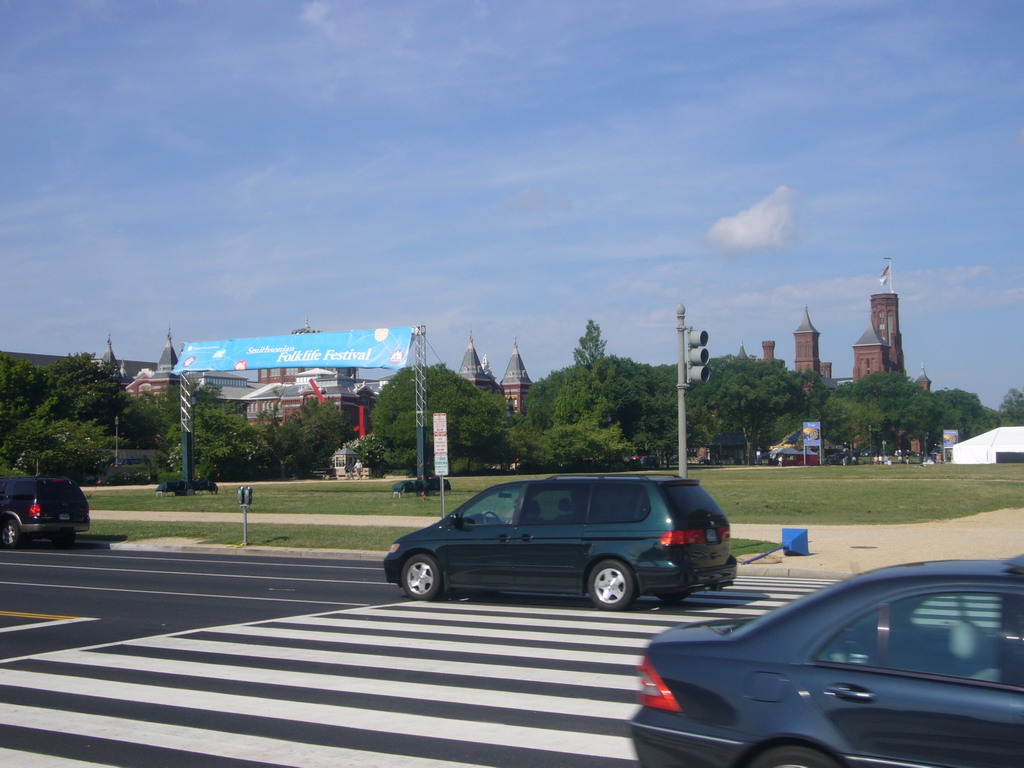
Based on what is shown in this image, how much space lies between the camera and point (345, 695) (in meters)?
8.07

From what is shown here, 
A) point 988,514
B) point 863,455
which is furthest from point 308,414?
point 863,455

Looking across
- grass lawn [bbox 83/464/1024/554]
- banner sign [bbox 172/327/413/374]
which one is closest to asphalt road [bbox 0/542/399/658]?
grass lawn [bbox 83/464/1024/554]

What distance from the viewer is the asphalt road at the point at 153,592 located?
1179cm

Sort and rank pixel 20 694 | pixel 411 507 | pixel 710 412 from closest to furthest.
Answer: pixel 20 694 → pixel 411 507 → pixel 710 412

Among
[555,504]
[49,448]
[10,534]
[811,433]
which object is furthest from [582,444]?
[555,504]

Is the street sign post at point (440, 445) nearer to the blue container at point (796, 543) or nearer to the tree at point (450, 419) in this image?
the blue container at point (796, 543)

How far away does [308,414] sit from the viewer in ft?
319

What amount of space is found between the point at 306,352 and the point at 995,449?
86.0m

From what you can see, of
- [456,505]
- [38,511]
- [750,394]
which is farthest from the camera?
[750,394]

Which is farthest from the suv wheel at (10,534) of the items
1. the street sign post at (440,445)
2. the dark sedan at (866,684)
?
the dark sedan at (866,684)

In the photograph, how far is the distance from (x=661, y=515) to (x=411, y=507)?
24.5m

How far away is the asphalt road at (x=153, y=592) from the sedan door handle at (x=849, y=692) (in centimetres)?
878

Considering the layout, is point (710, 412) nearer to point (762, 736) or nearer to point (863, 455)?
point (863, 455)

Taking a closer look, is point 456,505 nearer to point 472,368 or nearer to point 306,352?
point 306,352
